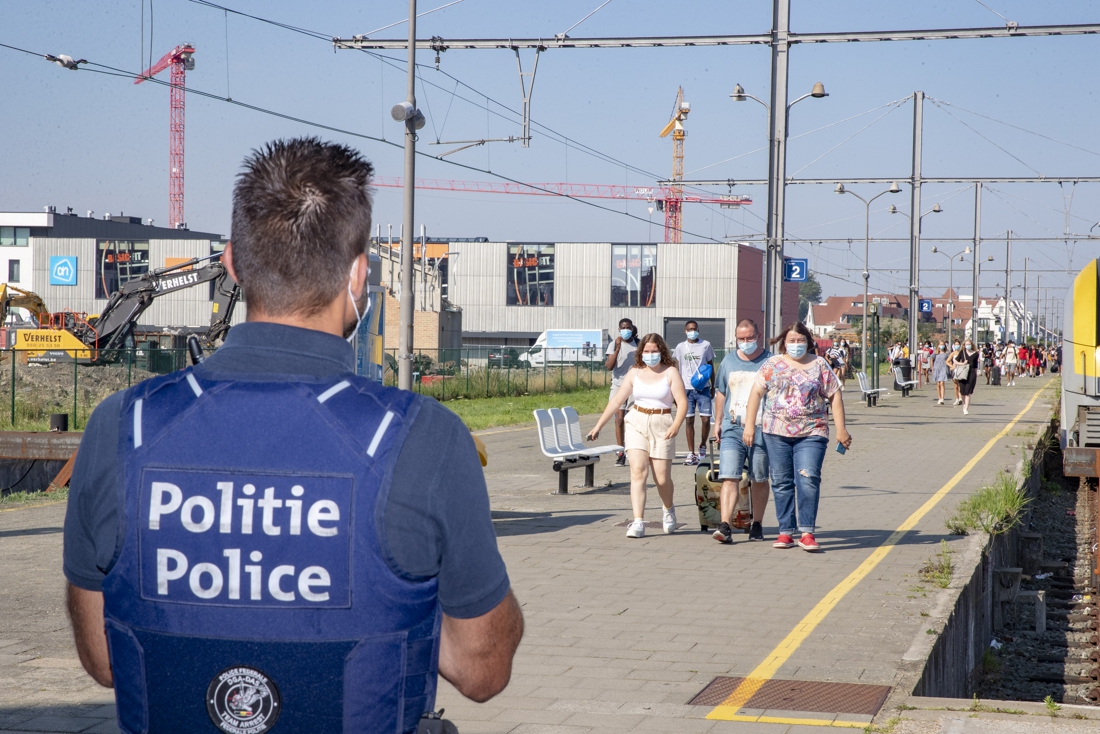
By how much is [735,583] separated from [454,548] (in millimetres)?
6678

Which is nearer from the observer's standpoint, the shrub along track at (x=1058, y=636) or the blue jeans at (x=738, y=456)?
the shrub along track at (x=1058, y=636)

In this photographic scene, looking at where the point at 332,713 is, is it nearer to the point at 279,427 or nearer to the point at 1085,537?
the point at 279,427

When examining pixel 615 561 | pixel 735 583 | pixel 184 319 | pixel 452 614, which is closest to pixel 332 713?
pixel 452 614

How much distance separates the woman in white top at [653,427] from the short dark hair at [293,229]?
8.20 metres

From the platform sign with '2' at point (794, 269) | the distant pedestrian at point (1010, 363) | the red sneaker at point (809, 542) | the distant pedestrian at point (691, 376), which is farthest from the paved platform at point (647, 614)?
the distant pedestrian at point (1010, 363)

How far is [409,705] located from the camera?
75.1 inches

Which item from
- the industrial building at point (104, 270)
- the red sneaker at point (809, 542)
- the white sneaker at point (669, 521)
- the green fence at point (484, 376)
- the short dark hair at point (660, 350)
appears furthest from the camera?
the industrial building at point (104, 270)

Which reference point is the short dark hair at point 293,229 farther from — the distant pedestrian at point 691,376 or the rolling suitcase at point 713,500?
the distant pedestrian at point 691,376

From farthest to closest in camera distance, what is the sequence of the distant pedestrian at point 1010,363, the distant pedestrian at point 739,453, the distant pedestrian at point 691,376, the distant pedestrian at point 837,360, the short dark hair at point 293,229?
the distant pedestrian at point 1010,363 → the distant pedestrian at point 837,360 → the distant pedestrian at point 691,376 → the distant pedestrian at point 739,453 → the short dark hair at point 293,229

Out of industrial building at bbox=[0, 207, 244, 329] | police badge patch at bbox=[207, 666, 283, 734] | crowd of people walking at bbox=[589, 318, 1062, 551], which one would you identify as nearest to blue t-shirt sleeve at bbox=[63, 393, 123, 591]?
police badge patch at bbox=[207, 666, 283, 734]

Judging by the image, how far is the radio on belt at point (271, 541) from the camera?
1.84 meters

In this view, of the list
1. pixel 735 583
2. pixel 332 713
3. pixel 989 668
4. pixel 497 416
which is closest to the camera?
pixel 332 713

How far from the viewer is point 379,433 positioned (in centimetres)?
187

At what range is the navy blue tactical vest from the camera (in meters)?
1.84
